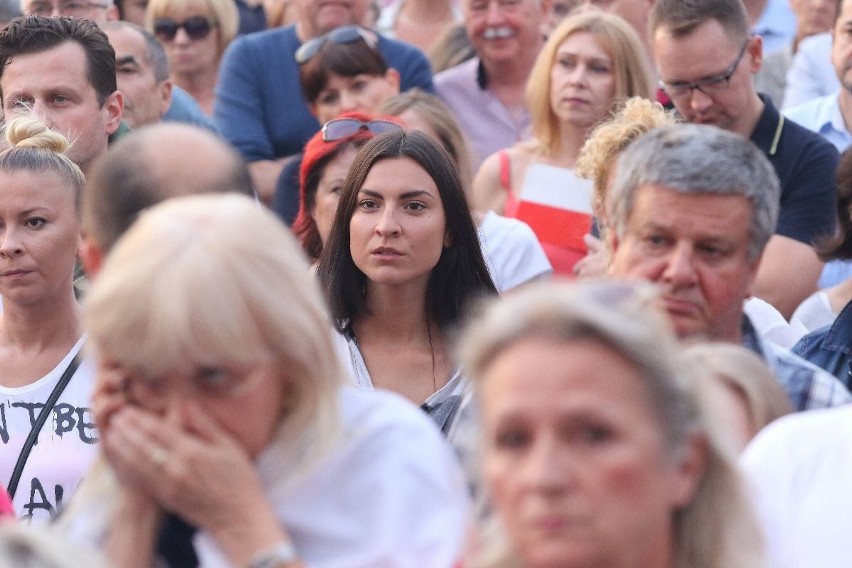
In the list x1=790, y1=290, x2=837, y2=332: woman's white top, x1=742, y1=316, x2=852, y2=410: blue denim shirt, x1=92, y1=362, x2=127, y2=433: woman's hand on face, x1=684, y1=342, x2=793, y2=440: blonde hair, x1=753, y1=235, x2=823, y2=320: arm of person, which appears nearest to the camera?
x1=92, y1=362, x2=127, y2=433: woman's hand on face

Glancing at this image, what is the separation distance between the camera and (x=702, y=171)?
375 cm

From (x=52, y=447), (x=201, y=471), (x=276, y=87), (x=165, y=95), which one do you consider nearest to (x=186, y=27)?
(x=276, y=87)

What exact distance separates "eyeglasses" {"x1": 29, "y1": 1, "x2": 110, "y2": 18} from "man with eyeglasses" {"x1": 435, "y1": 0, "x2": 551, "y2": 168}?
1745 millimetres

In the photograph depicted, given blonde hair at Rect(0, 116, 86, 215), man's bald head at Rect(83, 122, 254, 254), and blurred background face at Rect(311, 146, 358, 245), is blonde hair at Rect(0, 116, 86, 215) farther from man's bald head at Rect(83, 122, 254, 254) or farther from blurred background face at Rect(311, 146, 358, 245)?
man's bald head at Rect(83, 122, 254, 254)

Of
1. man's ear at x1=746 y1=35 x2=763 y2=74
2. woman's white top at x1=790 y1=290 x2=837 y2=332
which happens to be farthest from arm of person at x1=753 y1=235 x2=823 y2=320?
man's ear at x1=746 y1=35 x2=763 y2=74

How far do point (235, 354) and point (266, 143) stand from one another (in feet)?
16.2

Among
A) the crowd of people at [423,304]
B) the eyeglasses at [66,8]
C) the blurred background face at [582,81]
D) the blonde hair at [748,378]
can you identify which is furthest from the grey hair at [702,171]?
the eyeglasses at [66,8]

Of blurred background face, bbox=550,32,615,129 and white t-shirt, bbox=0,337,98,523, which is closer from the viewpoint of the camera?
white t-shirt, bbox=0,337,98,523

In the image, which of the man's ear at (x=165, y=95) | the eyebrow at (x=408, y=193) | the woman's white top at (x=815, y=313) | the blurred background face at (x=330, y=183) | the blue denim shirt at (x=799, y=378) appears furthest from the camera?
the man's ear at (x=165, y=95)

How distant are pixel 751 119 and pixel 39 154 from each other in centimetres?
264

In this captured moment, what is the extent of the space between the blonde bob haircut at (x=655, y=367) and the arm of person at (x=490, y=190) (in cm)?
411

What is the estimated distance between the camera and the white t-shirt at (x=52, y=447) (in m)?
4.22

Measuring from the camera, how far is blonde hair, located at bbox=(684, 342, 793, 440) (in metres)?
2.94

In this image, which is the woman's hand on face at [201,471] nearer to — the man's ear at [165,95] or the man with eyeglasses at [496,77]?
the man's ear at [165,95]
